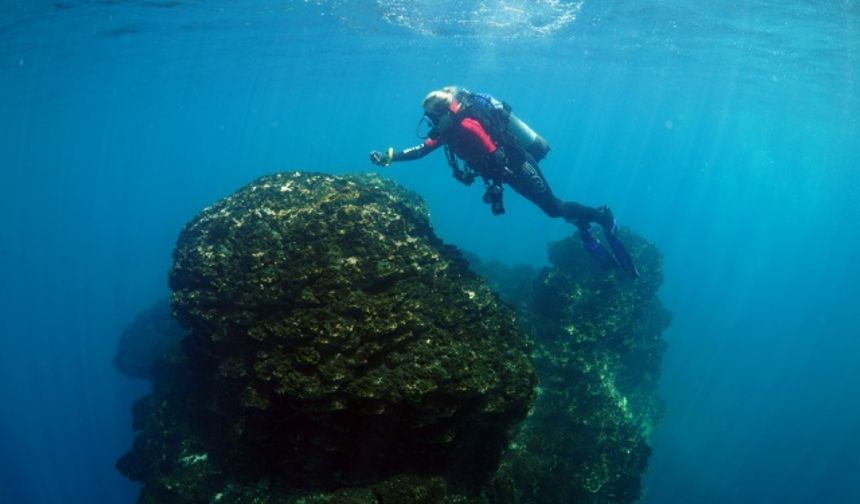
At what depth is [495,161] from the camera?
9242 millimetres

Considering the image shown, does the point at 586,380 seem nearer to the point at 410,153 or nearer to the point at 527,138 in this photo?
the point at 527,138

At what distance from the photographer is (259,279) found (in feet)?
20.2

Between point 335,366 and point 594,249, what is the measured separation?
8130 mm

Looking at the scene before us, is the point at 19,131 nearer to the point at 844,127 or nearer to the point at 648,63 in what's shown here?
the point at 648,63

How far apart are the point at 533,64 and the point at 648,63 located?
942cm

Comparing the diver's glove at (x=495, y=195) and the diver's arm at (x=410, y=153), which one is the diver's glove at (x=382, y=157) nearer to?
the diver's arm at (x=410, y=153)

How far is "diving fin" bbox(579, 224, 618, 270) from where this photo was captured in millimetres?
11609

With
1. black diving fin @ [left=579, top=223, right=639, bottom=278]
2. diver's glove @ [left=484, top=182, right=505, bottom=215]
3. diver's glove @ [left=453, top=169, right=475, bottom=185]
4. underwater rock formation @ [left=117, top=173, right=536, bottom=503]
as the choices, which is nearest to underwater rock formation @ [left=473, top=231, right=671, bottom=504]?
black diving fin @ [left=579, top=223, right=639, bottom=278]

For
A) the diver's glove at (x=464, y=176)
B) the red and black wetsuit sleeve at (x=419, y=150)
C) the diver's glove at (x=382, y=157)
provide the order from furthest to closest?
the diver's glove at (x=464, y=176) < the red and black wetsuit sleeve at (x=419, y=150) < the diver's glove at (x=382, y=157)

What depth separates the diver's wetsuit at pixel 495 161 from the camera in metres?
8.87

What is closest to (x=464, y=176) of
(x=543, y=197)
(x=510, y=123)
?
(x=510, y=123)

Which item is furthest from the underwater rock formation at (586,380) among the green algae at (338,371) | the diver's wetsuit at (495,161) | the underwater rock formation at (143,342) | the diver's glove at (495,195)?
the underwater rock formation at (143,342)

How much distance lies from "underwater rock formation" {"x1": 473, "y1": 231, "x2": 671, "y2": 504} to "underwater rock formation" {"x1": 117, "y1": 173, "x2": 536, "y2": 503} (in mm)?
1595

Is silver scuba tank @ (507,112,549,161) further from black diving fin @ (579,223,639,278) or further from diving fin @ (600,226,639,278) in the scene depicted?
diving fin @ (600,226,639,278)
